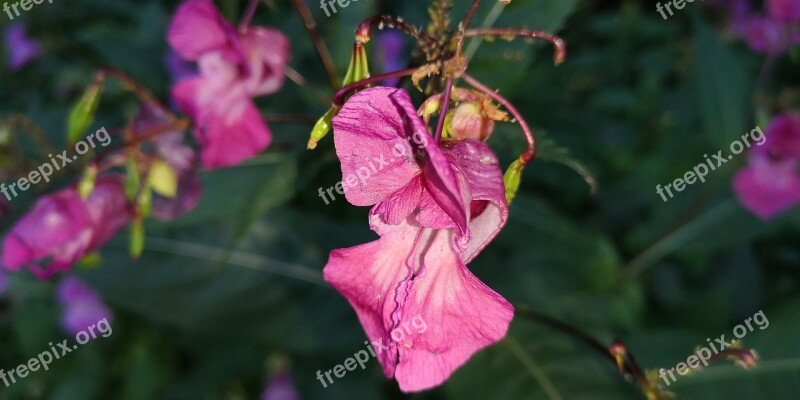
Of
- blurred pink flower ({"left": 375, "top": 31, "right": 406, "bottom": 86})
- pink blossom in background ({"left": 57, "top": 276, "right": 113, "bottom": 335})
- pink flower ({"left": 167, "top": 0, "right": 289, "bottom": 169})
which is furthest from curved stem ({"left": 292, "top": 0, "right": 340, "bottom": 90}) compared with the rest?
pink blossom in background ({"left": 57, "top": 276, "right": 113, "bottom": 335})

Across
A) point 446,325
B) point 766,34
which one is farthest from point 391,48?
point 446,325

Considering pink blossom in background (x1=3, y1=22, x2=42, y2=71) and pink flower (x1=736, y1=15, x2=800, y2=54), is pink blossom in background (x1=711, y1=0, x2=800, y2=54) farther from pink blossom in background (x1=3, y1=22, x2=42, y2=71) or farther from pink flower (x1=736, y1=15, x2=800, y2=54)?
pink blossom in background (x1=3, y1=22, x2=42, y2=71)

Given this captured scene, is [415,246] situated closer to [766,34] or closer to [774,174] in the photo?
[774,174]

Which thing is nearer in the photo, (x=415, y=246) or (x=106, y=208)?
(x=415, y=246)

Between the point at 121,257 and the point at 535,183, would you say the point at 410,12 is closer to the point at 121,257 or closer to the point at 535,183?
the point at 535,183

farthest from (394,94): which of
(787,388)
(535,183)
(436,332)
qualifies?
(535,183)

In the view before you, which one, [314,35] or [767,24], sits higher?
[314,35]

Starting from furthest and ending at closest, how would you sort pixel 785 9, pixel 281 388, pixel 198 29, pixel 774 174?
pixel 281 388 < pixel 785 9 < pixel 774 174 < pixel 198 29
